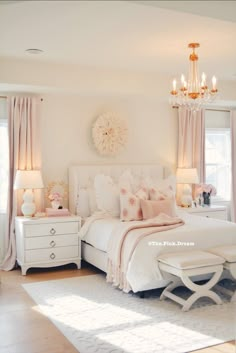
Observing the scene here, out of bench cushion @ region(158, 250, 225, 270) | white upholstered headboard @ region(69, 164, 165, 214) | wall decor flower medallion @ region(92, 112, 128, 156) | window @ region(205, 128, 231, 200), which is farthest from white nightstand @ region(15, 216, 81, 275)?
window @ region(205, 128, 231, 200)

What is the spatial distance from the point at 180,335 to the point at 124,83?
132 inches

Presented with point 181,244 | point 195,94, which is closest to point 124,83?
point 195,94

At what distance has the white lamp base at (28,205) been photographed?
16.9ft

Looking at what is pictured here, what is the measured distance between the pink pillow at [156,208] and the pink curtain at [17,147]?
1570 mm

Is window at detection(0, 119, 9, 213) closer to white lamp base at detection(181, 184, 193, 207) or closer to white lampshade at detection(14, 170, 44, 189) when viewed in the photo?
white lampshade at detection(14, 170, 44, 189)

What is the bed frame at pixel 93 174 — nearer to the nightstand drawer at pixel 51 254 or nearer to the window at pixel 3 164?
the nightstand drawer at pixel 51 254

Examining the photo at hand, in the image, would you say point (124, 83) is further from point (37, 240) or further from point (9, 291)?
point (9, 291)

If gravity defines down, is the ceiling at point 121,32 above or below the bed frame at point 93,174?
above

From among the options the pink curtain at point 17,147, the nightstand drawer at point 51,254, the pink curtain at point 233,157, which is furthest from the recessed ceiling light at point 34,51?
the pink curtain at point 233,157

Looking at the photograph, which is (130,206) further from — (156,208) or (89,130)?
(89,130)

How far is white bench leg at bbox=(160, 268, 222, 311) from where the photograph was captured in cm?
380

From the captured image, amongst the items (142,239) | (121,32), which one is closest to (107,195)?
(142,239)

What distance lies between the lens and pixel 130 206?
4930 millimetres

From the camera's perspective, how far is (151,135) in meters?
6.34
